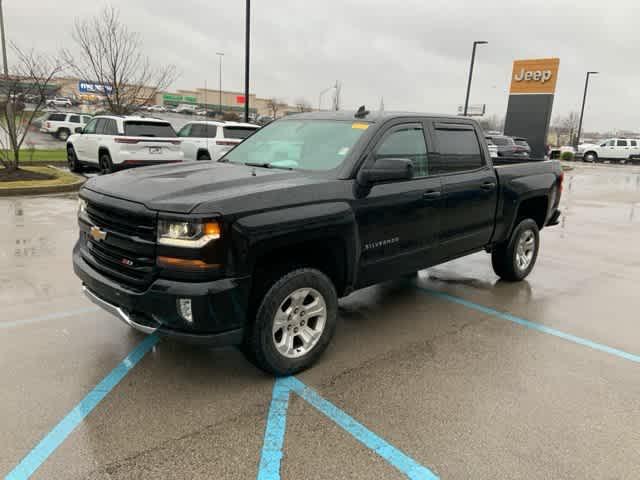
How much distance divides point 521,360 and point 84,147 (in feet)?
45.2

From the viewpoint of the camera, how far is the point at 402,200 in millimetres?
4141

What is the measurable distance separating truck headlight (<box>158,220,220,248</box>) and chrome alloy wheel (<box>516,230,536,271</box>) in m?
4.20

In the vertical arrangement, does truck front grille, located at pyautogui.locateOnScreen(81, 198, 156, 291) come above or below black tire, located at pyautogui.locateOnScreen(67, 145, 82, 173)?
above

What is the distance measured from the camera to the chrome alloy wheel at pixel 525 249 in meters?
5.96

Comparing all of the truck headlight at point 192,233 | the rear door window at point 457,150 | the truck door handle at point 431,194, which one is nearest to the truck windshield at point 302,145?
the truck door handle at point 431,194

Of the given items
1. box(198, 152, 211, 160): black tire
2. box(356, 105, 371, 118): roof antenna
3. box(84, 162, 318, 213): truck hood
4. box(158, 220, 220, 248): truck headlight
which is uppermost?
box(356, 105, 371, 118): roof antenna

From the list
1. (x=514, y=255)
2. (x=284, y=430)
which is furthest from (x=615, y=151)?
(x=284, y=430)

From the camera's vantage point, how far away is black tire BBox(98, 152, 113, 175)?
42.9 ft

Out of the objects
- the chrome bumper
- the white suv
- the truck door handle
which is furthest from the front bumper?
the white suv

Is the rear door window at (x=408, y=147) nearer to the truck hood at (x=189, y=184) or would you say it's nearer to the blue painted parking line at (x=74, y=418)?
the truck hood at (x=189, y=184)

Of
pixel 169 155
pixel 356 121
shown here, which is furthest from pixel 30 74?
pixel 356 121

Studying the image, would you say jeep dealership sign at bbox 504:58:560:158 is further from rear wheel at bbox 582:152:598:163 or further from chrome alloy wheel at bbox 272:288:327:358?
chrome alloy wheel at bbox 272:288:327:358

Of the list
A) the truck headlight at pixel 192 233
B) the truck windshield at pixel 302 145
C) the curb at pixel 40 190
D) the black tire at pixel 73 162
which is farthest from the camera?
the black tire at pixel 73 162

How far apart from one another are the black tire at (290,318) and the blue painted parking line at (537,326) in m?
→ 2.17
